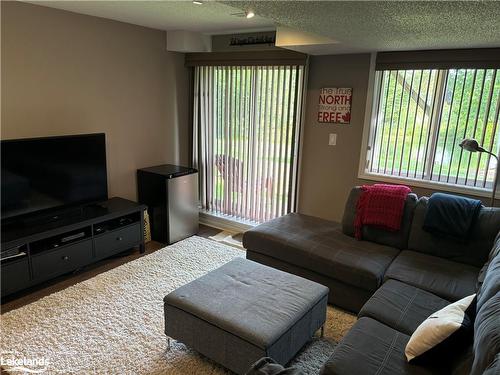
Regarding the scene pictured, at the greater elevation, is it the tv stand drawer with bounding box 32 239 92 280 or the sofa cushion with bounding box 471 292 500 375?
the sofa cushion with bounding box 471 292 500 375

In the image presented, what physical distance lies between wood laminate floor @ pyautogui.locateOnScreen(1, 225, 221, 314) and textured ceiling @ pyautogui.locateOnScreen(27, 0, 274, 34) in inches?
94.2

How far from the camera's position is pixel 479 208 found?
277cm

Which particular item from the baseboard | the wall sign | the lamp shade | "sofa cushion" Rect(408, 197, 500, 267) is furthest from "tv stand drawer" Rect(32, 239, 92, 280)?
the lamp shade

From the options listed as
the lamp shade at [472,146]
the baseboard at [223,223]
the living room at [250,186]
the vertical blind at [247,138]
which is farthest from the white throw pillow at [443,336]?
the baseboard at [223,223]

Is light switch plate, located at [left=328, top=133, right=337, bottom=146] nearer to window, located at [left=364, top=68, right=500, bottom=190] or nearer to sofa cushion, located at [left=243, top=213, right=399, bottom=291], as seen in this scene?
window, located at [left=364, top=68, right=500, bottom=190]

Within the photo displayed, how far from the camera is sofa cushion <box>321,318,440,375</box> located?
164 centimetres

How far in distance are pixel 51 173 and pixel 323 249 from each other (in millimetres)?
2494

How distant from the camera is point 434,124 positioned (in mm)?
3219

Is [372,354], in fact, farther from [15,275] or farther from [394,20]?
[15,275]

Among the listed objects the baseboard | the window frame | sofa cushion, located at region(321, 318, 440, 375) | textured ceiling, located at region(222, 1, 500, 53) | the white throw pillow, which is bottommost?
the baseboard

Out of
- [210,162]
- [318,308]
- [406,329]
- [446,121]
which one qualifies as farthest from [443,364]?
[210,162]

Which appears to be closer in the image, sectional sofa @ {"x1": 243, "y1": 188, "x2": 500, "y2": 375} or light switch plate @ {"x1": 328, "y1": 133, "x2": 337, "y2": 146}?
sectional sofa @ {"x1": 243, "y1": 188, "x2": 500, "y2": 375}

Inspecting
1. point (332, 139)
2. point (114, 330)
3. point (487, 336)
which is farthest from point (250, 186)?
point (487, 336)

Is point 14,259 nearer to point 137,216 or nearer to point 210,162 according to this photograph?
point 137,216
